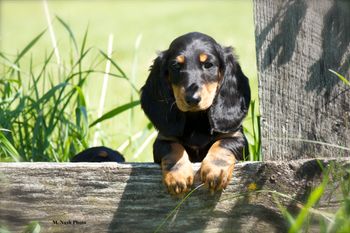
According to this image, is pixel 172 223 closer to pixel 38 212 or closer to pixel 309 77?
pixel 38 212

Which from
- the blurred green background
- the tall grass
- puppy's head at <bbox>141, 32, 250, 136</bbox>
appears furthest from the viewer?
the blurred green background

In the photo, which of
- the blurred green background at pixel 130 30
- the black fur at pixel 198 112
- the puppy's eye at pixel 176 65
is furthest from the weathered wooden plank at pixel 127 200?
the blurred green background at pixel 130 30

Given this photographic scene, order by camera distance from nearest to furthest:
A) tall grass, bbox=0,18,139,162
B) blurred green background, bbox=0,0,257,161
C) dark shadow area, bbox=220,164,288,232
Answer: dark shadow area, bbox=220,164,288,232 < tall grass, bbox=0,18,139,162 < blurred green background, bbox=0,0,257,161

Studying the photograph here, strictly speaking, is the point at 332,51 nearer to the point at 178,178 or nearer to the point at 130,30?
the point at 178,178

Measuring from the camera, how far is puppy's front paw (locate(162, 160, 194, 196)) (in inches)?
130

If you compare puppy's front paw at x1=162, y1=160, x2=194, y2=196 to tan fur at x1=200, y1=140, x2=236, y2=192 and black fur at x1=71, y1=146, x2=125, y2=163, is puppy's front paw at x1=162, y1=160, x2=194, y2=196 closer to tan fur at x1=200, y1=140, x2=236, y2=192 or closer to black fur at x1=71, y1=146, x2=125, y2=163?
tan fur at x1=200, y1=140, x2=236, y2=192

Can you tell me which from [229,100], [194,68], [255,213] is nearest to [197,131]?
[229,100]

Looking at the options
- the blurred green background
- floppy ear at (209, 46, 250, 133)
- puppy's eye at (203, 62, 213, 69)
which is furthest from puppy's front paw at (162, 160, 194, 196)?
the blurred green background

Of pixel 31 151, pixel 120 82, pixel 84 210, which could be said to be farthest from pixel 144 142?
pixel 120 82

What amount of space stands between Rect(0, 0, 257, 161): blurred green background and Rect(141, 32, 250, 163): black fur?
1106 millimetres

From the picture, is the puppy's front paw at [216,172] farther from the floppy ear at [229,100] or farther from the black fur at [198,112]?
the floppy ear at [229,100]

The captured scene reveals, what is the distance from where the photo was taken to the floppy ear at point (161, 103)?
3.84 metres

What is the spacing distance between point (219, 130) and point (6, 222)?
47.1 inches

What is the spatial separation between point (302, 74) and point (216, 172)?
2.01 ft
